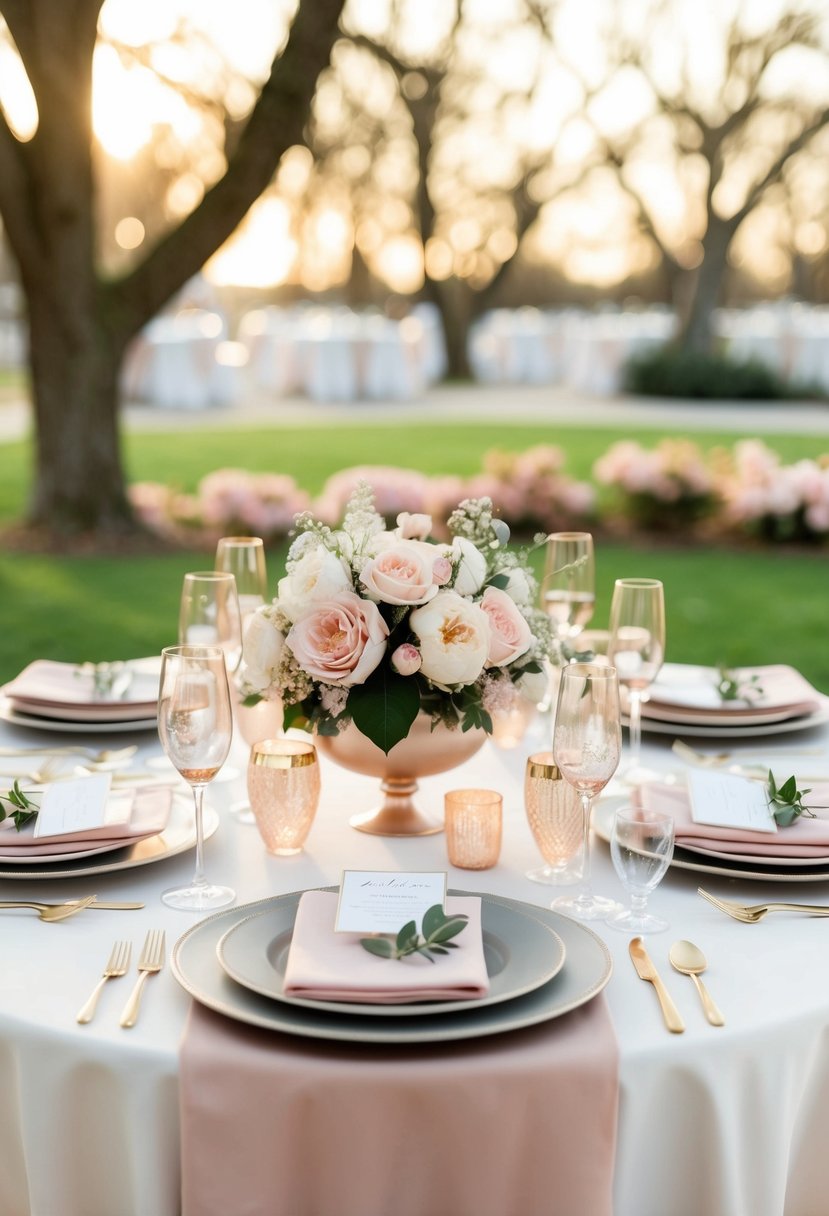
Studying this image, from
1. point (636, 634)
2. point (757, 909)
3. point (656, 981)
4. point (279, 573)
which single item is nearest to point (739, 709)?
point (636, 634)

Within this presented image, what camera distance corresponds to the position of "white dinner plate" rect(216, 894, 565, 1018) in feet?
4.18

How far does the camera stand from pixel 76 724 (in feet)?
7.57

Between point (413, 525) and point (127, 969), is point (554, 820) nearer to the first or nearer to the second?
point (413, 525)

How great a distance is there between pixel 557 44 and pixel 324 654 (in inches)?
584

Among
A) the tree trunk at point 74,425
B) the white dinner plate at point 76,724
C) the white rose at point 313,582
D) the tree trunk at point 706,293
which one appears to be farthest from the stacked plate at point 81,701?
the tree trunk at point 706,293

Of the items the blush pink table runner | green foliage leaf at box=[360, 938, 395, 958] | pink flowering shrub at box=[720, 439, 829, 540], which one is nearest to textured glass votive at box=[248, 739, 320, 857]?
green foliage leaf at box=[360, 938, 395, 958]

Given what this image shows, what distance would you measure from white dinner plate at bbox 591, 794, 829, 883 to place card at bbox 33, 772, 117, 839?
67 centimetres

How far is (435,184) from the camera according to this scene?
64.9 ft

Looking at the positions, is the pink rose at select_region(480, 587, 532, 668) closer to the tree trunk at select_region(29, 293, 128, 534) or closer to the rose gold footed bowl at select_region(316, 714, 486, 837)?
the rose gold footed bowl at select_region(316, 714, 486, 837)

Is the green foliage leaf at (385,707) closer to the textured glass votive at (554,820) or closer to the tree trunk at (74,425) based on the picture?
the textured glass votive at (554,820)

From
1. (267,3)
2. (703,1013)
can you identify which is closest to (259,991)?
(703,1013)

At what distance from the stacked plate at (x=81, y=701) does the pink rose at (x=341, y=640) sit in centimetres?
71

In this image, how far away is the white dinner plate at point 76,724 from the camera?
229 centimetres

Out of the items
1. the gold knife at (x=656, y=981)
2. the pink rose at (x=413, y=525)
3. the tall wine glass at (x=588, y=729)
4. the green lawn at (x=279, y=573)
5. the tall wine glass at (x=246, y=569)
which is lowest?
the green lawn at (x=279, y=573)
